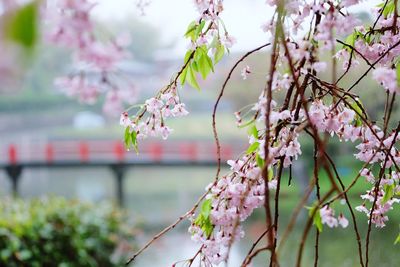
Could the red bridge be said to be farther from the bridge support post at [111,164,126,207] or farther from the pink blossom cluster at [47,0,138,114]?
the pink blossom cluster at [47,0,138,114]

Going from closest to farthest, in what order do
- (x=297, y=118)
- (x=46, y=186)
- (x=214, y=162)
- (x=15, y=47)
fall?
1. (x=15, y=47)
2. (x=297, y=118)
3. (x=214, y=162)
4. (x=46, y=186)

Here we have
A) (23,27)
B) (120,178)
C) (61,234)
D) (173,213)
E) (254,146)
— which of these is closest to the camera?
(23,27)

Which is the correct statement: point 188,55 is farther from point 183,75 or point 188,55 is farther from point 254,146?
point 254,146

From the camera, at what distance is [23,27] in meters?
0.25

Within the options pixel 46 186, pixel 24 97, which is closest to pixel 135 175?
pixel 46 186

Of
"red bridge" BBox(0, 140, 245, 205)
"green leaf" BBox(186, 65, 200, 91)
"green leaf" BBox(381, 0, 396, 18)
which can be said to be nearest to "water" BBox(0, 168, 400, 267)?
"red bridge" BBox(0, 140, 245, 205)

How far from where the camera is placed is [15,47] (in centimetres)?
24

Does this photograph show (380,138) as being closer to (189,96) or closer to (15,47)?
(15,47)

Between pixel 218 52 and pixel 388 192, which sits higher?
pixel 218 52

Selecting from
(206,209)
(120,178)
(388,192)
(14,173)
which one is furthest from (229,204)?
(14,173)

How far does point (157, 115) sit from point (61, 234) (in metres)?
2.46

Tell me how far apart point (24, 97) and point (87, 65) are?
9.03 m

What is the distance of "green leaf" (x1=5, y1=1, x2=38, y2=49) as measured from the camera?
0.24 meters

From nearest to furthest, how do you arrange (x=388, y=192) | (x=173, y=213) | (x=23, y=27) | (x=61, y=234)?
(x=23, y=27)
(x=388, y=192)
(x=61, y=234)
(x=173, y=213)
